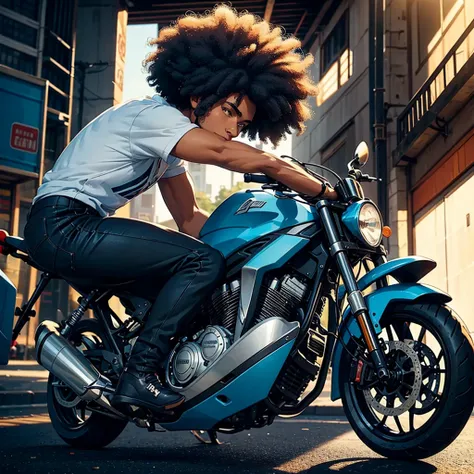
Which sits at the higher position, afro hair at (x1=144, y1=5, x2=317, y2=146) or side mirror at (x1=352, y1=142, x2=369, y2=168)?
afro hair at (x1=144, y1=5, x2=317, y2=146)

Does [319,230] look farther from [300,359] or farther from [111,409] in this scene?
[111,409]

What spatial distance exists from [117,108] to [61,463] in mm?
1631

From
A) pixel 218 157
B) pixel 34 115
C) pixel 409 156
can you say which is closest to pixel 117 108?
pixel 218 157

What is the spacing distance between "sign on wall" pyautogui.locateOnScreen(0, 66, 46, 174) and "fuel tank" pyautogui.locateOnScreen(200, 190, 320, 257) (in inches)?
686

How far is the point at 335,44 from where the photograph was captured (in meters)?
22.8

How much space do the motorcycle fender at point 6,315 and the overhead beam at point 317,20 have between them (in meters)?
20.0

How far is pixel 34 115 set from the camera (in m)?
21.2

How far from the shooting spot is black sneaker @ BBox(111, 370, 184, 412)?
358cm

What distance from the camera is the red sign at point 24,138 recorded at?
20641 mm

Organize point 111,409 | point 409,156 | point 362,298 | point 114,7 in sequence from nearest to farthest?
point 362,298
point 111,409
point 409,156
point 114,7

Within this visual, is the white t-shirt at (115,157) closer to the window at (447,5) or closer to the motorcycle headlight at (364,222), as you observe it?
the motorcycle headlight at (364,222)

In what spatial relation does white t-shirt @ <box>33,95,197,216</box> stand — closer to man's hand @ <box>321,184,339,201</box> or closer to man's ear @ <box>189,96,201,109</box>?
man's ear @ <box>189,96,201,109</box>

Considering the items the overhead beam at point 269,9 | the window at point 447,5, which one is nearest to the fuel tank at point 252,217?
the window at point 447,5

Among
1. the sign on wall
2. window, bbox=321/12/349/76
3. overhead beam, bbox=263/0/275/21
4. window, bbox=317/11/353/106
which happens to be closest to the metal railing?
window, bbox=317/11/353/106
